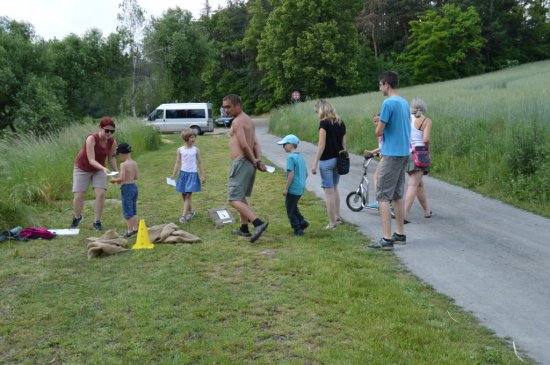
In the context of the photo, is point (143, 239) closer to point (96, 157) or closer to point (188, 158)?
point (96, 157)

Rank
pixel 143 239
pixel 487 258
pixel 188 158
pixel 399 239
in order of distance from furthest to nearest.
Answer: pixel 188 158
pixel 143 239
pixel 399 239
pixel 487 258

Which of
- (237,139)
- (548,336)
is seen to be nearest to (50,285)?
(237,139)

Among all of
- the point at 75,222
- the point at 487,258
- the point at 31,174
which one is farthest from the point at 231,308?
the point at 31,174

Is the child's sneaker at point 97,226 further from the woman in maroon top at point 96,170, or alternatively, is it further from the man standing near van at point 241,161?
the man standing near van at point 241,161

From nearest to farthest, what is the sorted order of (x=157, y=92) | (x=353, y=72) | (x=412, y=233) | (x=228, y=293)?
1. (x=228, y=293)
2. (x=412, y=233)
3. (x=157, y=92)
4. (x=353, y=72)

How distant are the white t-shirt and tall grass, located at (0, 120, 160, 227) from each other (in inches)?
96.5

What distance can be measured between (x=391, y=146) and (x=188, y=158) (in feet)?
12.0

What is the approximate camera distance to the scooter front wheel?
9.82 metres

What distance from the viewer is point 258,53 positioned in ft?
217

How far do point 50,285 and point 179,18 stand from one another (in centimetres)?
4989

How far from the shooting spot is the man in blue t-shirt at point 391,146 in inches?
270

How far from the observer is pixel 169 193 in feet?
40.7

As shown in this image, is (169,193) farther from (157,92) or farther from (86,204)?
(157,92)

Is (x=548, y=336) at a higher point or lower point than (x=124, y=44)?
lower
